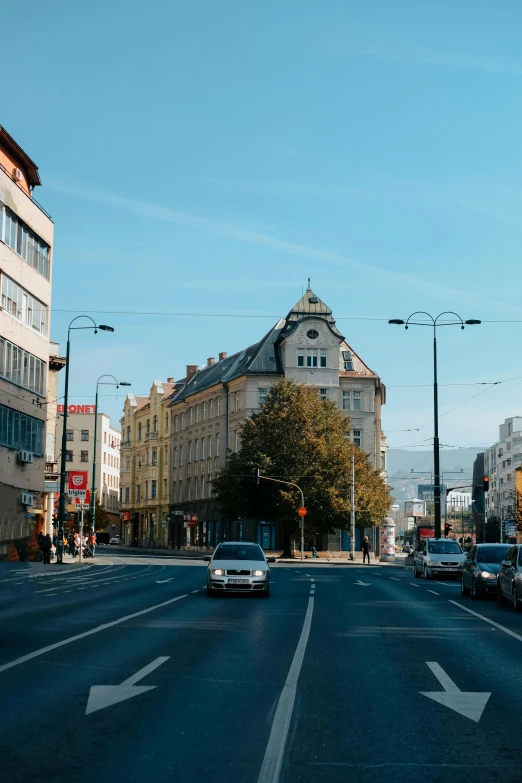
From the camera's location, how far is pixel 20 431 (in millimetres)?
53781

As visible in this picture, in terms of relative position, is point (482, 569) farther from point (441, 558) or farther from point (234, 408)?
point (234, 408)

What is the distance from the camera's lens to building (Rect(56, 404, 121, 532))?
488 feet

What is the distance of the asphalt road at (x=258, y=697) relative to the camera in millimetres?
7215

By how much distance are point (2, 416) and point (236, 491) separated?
26.3 m

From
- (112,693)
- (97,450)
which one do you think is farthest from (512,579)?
(97,450)

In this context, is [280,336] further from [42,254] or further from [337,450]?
[42,254]

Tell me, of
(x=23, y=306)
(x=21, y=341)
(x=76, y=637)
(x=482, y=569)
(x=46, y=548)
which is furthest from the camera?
(x=23, y=306)

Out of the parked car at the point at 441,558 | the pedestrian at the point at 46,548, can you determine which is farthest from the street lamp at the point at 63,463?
the parked car at the point at 441,558

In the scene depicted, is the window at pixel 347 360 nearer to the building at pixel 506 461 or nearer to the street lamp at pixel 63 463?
the street lamp at pixel 63 463

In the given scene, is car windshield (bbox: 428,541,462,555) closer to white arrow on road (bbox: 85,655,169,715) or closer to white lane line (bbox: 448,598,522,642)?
white lane line (bbox: 448,598,522,642)

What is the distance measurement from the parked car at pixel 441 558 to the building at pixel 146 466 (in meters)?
68.8

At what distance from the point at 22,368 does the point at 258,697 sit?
45.2m

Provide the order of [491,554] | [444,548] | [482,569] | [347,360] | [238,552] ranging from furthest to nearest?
1. [347,360]
2. [444,548]
3. [491,554]
4. [482,569]
5. [238,552]

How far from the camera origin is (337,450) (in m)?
73.9
